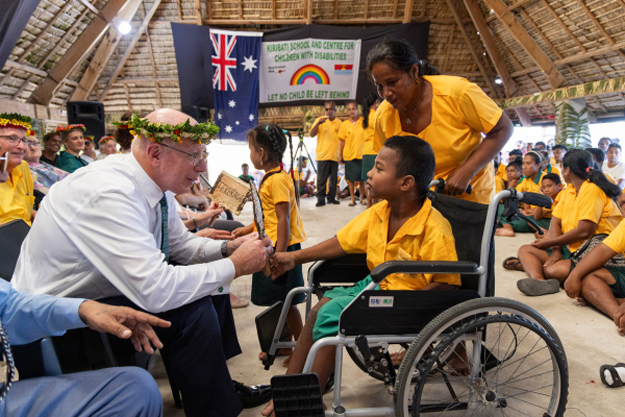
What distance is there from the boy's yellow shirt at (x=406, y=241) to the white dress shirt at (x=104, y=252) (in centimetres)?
55

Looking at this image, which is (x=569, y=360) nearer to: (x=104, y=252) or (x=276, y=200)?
(x=276, y=200)

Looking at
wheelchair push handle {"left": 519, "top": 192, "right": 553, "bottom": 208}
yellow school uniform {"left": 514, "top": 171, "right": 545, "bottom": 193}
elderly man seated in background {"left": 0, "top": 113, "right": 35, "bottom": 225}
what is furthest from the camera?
yellow school uniform {"left": 514, "top": 171, "right": 545, "bottom": 193}

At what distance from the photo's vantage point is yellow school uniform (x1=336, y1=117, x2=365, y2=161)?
7.57 meters

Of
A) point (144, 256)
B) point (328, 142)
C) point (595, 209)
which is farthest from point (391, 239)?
point (328, 142)

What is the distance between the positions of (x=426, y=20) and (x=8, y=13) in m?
8.34

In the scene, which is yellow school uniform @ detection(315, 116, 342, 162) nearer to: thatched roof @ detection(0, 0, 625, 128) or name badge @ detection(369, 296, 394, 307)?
thatched roof @ detection(0, 0, 625, 128)

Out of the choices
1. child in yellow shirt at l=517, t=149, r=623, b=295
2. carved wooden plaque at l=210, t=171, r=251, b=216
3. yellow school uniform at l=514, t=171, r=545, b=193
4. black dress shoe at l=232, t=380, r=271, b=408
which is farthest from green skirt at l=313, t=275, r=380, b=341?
yellow school uniform at l=514, t=171, r=545, b=193

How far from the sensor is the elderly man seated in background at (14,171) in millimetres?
2543

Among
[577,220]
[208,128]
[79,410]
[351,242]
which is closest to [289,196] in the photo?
[351,242]

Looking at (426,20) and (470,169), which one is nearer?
(470,169)

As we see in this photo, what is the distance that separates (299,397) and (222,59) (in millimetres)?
9192

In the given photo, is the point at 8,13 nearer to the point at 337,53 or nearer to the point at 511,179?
the point at 511,179

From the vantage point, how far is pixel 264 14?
9508 millimetres

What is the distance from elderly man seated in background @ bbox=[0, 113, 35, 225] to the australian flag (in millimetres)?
6879
